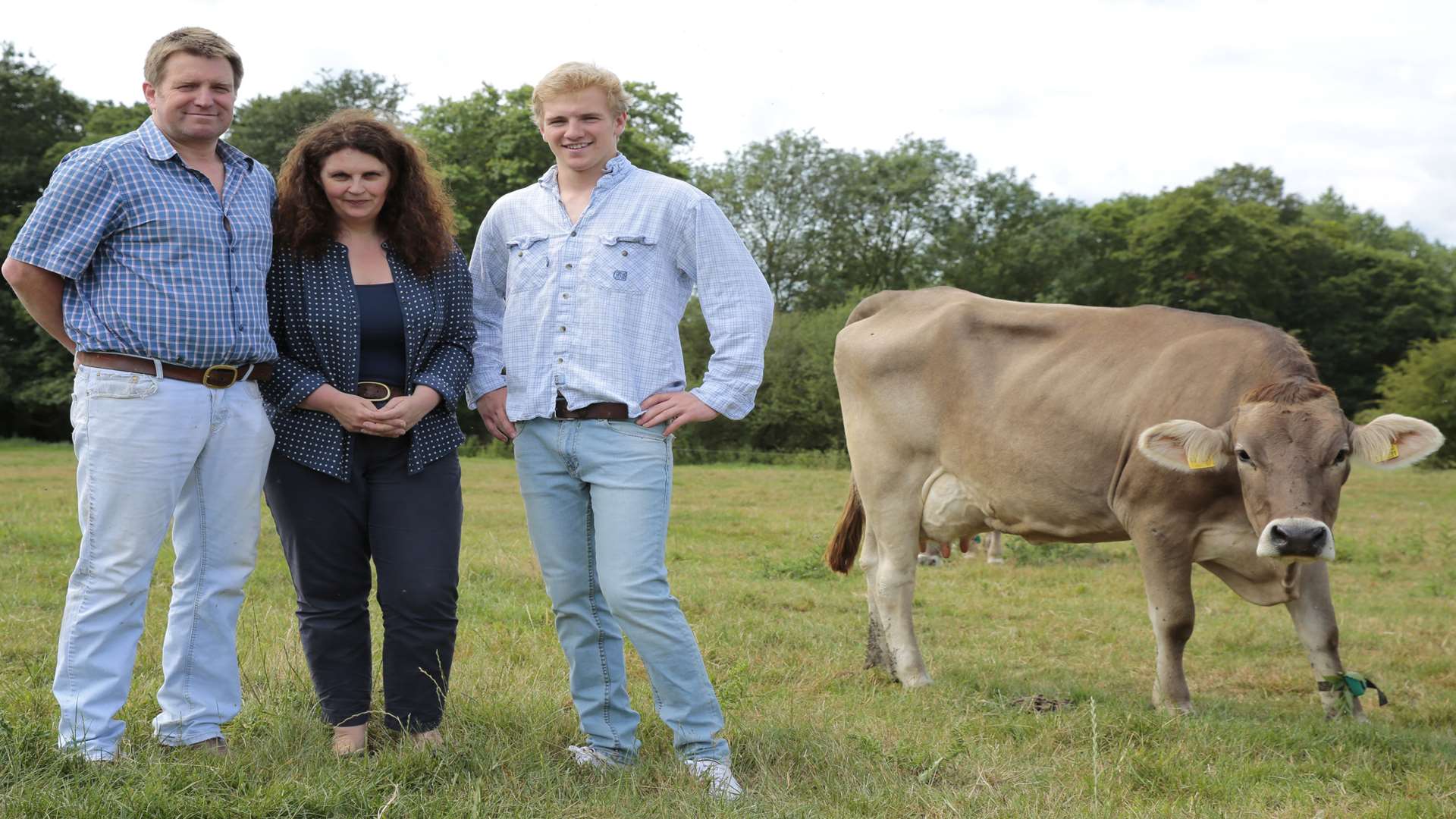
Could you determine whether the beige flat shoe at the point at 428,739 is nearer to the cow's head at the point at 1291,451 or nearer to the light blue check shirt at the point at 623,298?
the light blue check shirt at the point at 623,298

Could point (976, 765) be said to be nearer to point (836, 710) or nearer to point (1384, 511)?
point (836, 710)

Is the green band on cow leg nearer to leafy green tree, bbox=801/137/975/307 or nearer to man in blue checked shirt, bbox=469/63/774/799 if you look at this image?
man in blue checked shirt, bbox=469/63/774/799

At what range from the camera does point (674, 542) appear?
11500 millimetres

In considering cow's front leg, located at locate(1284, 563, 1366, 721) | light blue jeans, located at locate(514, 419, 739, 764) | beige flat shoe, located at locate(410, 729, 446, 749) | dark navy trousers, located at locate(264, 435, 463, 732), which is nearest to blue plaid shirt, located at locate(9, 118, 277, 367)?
dark navy trousers, located at locate(264, 435, 463, 732)

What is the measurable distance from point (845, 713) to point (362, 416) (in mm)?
2418

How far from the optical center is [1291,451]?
17.1ft

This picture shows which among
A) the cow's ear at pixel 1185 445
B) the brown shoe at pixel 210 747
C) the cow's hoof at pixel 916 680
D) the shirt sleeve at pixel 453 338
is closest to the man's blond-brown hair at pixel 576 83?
the shirt sleeve at pixel 453 338

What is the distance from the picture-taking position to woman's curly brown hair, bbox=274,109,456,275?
13.0ft

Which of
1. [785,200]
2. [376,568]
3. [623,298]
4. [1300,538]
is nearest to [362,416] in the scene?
[376,568]

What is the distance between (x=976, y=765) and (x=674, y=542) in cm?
741

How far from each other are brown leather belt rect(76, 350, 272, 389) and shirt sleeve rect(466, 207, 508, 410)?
28.7 inches

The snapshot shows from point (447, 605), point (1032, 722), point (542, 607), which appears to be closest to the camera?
point (447, 605)

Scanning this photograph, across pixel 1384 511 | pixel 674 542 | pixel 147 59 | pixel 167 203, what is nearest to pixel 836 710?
pixel 167 203

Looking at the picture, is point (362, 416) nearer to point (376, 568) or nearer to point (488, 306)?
point (376, 568)
